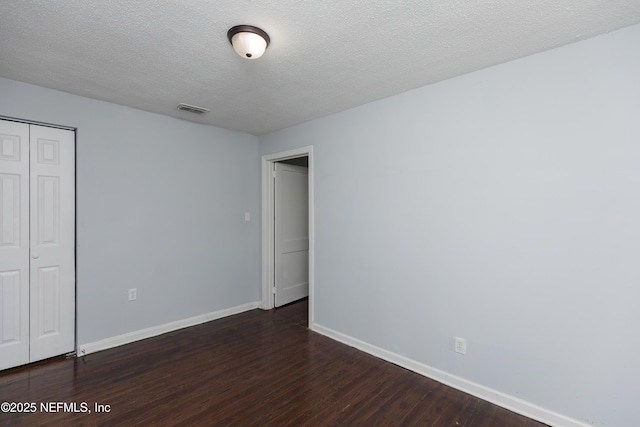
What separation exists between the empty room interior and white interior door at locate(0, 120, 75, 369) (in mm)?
13

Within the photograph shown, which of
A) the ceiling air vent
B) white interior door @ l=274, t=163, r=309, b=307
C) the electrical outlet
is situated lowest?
the electrical outlet

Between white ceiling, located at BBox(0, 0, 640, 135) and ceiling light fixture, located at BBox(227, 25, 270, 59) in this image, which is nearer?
white ceiling, located at BBox(0, 0, 640, 135)

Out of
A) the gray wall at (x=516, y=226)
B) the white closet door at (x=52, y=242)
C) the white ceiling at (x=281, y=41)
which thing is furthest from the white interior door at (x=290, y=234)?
the white closet door at (x=52, y=242)

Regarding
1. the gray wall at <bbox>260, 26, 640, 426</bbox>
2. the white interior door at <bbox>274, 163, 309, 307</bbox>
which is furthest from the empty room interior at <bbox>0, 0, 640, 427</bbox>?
the white interior door at <bbox>274, 163, 309, 307</bbox>

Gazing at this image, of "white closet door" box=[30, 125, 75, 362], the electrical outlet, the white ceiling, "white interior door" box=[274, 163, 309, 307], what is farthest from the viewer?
"white interior door" box=[274, 163, 309, 307]

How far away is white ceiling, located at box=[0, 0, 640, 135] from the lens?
5.18ft

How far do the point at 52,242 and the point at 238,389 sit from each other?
2193 millimetres

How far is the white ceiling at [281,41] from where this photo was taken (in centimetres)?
158

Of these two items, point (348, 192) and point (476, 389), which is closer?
point (476, 389)

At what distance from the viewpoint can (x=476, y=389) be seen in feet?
7.31

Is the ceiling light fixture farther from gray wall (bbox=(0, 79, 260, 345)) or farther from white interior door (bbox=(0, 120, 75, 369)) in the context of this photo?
white interior door (bbox=(0, 120, 75, 369))

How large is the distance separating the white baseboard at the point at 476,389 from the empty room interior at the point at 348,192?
0.05 ft

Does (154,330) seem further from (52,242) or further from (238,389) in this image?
(238,389)

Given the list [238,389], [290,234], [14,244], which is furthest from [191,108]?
[238,389]
